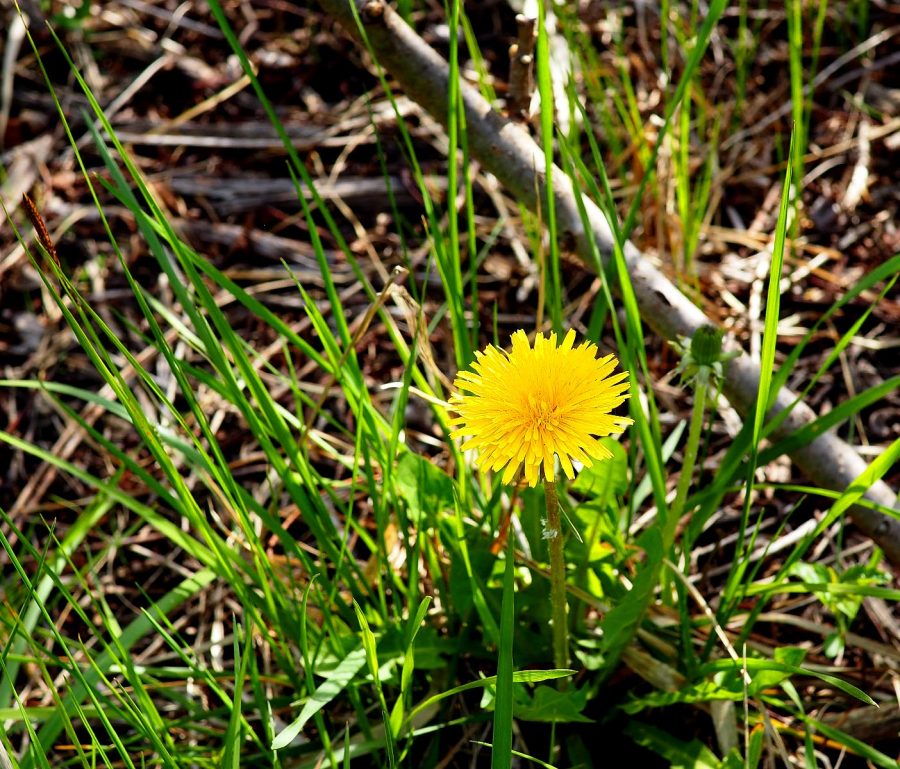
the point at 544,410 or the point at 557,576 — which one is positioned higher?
the point at 544,410

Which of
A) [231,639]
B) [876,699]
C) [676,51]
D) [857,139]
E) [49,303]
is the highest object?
[676,51]

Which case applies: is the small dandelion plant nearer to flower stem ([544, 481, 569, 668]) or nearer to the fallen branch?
flower stem ([544, 481, 569, 668])

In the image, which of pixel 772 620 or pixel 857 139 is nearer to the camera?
pixel 772 620

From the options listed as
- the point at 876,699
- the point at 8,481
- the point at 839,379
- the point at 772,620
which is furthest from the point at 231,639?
the point at 839,379

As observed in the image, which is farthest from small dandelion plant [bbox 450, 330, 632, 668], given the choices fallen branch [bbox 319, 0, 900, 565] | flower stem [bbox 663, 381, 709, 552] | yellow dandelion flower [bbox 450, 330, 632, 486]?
fallen branch [bbox 319, 0, 900, 565]

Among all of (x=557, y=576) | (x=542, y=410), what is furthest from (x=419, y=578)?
(x=542, y=410)

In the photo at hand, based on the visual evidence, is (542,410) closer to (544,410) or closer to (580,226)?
(544,410)

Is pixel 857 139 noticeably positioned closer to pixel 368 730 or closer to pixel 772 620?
pixel 772 620
